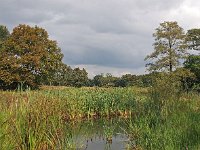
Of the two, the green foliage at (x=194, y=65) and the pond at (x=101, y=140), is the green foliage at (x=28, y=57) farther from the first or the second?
the pond at (x=101, y=140)

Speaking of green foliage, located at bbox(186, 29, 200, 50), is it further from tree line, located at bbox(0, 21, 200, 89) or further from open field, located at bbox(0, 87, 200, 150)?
open field, located at bbox(0, 87, 200, 150)

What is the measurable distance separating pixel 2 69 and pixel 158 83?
45.3m

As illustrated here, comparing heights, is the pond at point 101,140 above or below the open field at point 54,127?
below

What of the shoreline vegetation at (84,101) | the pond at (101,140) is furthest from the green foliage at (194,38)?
the pond at (101,140)

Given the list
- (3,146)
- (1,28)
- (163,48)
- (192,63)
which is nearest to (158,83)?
(3,146)

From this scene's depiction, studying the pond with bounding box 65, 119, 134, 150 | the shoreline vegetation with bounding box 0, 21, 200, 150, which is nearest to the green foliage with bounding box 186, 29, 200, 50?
the shoreline vegetation with bounding box 0, 21, 200, 150

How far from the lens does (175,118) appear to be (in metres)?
13.0

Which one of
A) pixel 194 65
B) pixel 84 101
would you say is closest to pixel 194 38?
pixel 194 65

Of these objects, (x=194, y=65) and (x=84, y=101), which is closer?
(x=84, y=101)

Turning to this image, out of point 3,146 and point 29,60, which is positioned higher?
point 29,60

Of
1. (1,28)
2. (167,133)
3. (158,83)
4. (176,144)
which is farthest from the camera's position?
(1,28)

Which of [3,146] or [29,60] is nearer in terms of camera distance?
[3,146]

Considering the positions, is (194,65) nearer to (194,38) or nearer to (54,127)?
(194,38)

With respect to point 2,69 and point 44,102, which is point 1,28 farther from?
point 44,102
